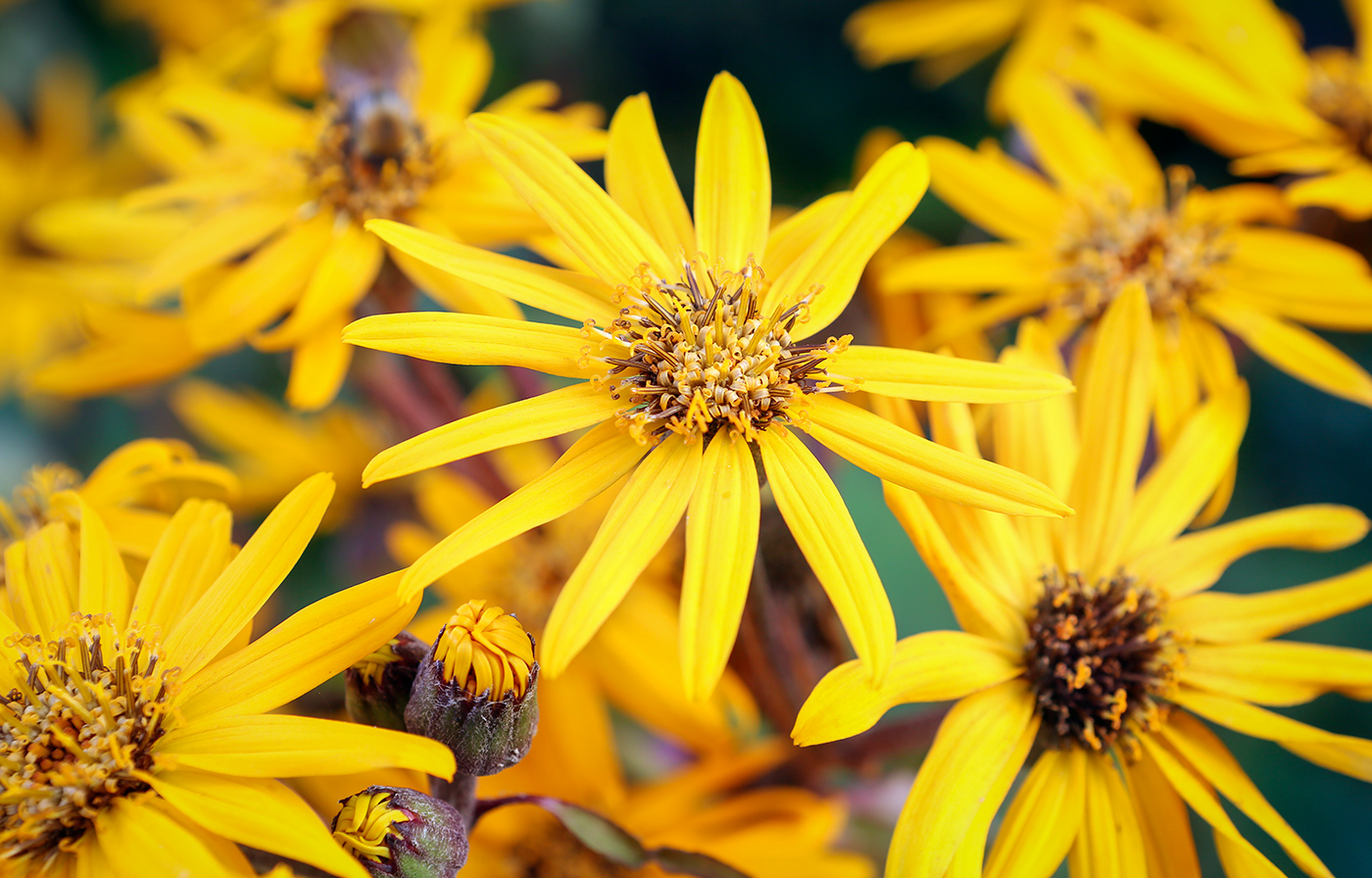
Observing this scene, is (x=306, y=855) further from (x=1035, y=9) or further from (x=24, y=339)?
(x=24, y=339)

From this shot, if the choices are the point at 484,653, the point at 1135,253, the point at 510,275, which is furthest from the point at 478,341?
the point at 1135,253

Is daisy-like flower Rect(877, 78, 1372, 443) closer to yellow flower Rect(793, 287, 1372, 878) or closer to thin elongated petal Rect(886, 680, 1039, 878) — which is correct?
yellow flower Rect(793, 287, 1372, 878)

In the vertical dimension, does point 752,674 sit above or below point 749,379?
below

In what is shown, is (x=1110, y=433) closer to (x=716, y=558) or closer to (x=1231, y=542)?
(x=1231, y=542)

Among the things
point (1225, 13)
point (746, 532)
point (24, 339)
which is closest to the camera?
point (746, 532)

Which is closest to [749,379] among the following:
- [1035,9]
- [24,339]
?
[1035,9]

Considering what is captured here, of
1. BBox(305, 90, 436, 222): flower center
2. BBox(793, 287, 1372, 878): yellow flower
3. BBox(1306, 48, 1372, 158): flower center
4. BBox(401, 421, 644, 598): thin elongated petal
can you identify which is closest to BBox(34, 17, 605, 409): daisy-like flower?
BBox(305, 90, 436, 222): flower center

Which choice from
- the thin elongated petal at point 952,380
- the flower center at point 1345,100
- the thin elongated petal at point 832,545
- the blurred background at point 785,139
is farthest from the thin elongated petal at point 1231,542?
the flower center at point 1345,100
